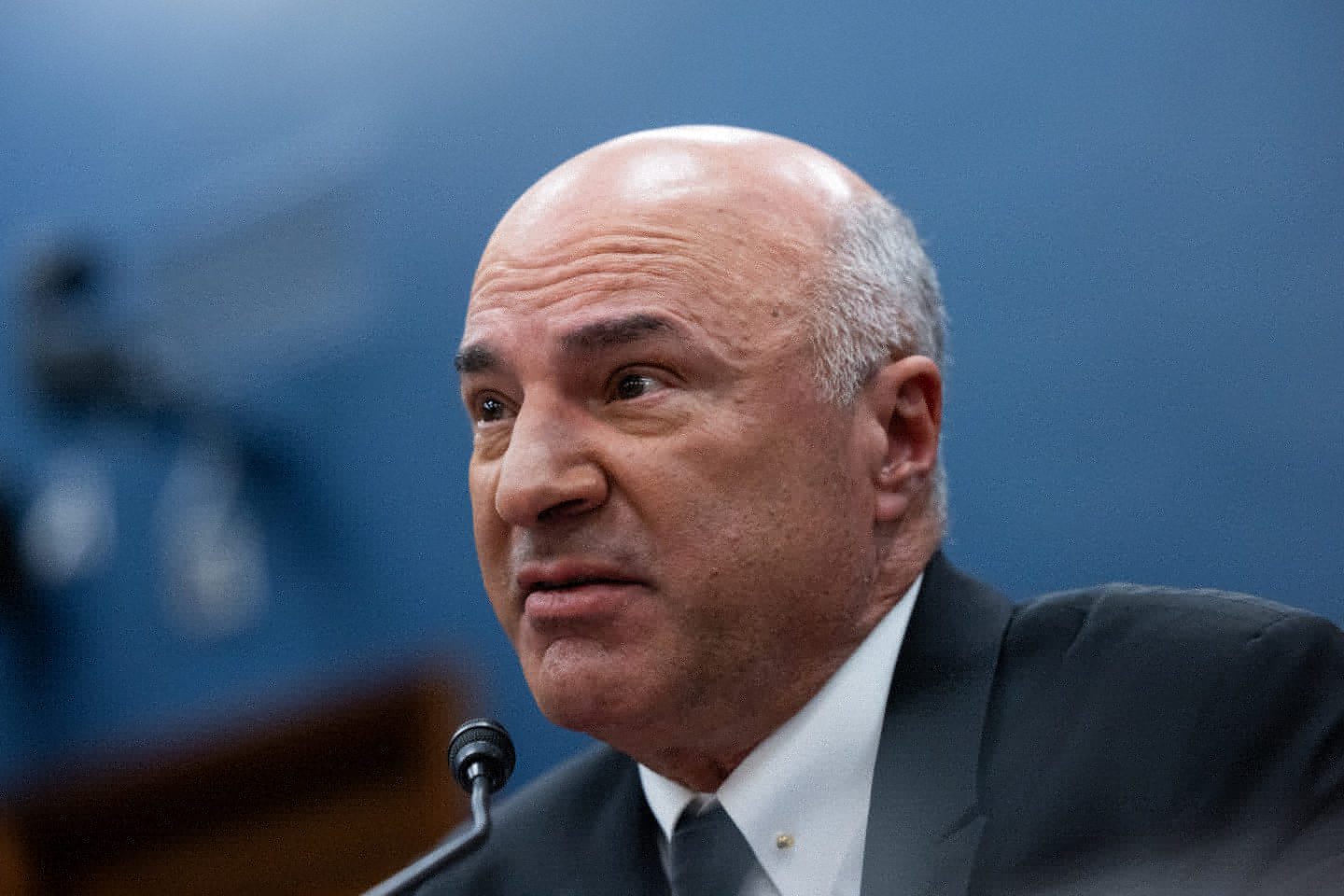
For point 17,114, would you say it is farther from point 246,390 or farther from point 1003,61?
point 1003,61

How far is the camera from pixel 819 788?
4.50 ft

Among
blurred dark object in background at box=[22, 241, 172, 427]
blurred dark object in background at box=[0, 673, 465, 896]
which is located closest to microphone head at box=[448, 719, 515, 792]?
blurred dark object in background at box=[0, 673, 465, 896]

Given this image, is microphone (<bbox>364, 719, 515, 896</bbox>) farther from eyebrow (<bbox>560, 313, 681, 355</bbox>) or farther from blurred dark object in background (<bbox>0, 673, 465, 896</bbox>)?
blurred dark object in background (<bbox>0, 673, 465, 896</bbox>)

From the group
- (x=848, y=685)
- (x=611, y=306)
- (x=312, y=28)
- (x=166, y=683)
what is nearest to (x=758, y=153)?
(x=611, y=306)

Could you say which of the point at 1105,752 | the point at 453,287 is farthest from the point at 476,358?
the point at 453,287

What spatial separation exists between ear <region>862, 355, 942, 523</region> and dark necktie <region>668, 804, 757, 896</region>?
328mm

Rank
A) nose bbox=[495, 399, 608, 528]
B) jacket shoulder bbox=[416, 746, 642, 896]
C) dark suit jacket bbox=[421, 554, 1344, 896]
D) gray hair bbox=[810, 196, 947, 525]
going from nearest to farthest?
dark suit jacket bbox=[421, 554, 1344, 896] < nose bbox=[495, 399, 608, 528] < gray hair bbox=[810, 196, 947, 525] < jacket shoulder bbox=[416, 746, 642, 896]

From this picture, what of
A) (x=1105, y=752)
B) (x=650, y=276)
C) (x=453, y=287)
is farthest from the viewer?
(x=453, y=287)

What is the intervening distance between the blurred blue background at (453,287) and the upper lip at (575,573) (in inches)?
41.9

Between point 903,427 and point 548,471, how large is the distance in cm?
40

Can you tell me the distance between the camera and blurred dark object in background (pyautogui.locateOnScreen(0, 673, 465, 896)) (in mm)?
3154

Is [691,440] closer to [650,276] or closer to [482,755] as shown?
[650,276]

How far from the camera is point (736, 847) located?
1.37 meters

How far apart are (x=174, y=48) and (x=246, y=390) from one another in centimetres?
83
